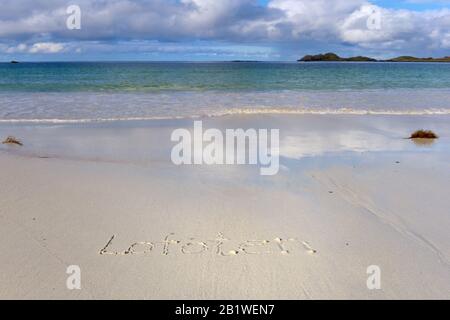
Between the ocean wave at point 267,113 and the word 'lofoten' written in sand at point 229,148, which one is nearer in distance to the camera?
the word 'lofoten' written in sand at point 229,148

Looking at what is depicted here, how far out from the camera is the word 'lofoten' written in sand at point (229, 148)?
8.27 metres

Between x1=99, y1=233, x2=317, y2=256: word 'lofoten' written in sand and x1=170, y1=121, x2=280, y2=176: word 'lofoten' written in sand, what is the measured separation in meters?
2.82

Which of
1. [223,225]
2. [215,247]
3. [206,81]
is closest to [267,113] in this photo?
[223,225]

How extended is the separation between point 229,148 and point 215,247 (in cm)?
515

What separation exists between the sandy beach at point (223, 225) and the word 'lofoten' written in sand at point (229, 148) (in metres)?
0.31

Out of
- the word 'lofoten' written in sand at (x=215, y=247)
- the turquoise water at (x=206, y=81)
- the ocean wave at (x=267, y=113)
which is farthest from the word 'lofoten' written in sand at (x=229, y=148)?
the turquoise water at (x=206, y=81)

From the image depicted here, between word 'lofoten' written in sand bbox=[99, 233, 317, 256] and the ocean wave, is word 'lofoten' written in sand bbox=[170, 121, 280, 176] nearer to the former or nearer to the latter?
word 'lofoten' written in sand bbox=[99, 233, 317, 256]

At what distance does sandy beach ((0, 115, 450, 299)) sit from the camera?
3.89 metres

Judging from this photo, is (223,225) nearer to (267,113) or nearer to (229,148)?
(229,148)

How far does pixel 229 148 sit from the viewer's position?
959cm

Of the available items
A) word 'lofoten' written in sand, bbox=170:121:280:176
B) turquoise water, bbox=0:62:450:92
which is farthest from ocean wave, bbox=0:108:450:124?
turquoise water, bbox=0:62:450:92

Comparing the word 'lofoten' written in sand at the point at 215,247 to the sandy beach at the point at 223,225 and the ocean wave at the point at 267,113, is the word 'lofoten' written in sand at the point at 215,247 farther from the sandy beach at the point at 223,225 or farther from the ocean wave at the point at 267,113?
the ocean wave at the point at 267,113
